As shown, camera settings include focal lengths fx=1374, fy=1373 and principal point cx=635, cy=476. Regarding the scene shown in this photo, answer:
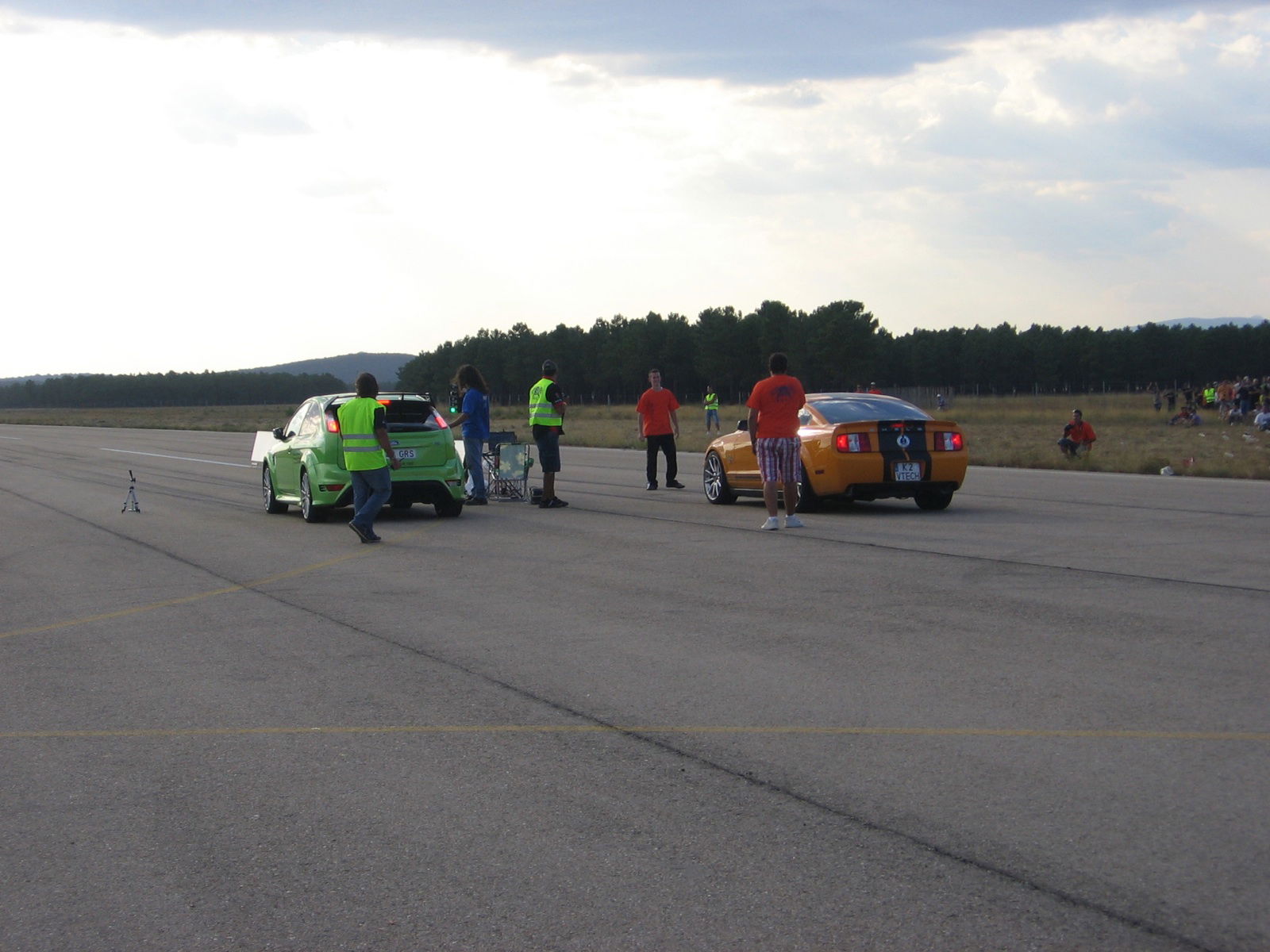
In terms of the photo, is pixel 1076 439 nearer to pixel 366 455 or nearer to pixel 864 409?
pixel 864 409

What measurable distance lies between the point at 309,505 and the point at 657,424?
5670 mm

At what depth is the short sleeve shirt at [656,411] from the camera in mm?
20172

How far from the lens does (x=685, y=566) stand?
11969 millimetres

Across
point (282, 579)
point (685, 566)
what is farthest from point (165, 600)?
point (685, 566)

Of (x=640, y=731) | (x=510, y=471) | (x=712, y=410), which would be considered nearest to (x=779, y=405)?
(x=510, y=471)

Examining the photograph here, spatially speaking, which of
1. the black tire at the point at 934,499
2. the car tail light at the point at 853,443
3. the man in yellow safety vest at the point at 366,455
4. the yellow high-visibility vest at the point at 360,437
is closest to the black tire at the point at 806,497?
the car tail light at the point at 853,443

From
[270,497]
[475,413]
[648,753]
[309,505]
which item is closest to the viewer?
[648,753]

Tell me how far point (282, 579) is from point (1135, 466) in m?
18.4

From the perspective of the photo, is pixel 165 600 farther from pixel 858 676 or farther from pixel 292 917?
pixel 292 917

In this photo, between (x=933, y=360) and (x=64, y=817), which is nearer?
(x=64, y=817)

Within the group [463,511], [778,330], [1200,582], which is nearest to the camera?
[1200,582]

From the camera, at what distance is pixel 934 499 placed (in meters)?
17.0

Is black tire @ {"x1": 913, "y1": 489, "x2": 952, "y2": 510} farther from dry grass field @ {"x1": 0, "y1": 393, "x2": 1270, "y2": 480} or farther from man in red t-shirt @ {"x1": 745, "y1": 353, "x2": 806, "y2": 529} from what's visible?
dry grass field @ {"x1": 0, "y1": 393, "x2": 1270, "y2": 480}

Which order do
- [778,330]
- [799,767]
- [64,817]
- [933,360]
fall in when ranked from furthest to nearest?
1. [933,360]
2. [778,330]
3. [799,767]
4. [64,817]
